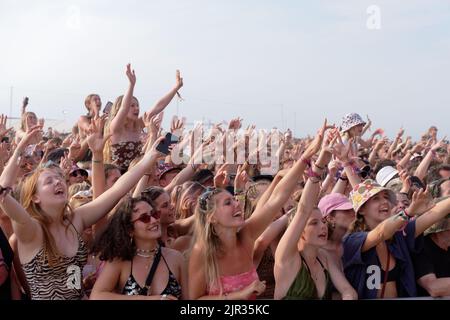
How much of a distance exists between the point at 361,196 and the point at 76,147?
10.1 ft

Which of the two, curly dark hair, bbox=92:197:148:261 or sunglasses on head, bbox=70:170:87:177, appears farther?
sunglasses on head, bbox=70:170:87:177

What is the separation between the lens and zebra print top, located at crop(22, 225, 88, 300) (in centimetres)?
316

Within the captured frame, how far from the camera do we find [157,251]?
3350 mm

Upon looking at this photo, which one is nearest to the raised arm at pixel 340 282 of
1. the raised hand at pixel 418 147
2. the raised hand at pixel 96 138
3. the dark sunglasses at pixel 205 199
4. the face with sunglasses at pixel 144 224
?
the dark sunglasses at pixel 205 199

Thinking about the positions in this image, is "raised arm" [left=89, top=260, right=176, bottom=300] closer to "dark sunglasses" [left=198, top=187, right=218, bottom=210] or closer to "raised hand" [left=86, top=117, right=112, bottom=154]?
"dark sunglasses" [left=198, top=187, right=218, bottom=210]

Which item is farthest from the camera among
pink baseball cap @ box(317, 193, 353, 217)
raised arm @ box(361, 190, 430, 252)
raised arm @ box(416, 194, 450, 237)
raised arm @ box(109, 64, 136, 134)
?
raised arm @ box(109, 64, 136, 134)

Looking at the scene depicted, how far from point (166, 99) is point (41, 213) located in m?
3.06

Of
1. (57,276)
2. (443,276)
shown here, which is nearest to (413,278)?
(443,276)

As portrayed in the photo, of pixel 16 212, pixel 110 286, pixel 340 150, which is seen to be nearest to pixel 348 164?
pixel 340 150

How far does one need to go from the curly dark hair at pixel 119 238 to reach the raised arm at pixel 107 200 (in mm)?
172

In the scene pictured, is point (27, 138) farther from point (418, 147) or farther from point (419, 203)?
point (418, 147)

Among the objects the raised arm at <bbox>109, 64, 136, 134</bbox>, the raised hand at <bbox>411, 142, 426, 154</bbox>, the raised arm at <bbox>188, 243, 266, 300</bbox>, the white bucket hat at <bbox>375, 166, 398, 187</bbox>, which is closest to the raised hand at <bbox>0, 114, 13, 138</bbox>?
the raised arm at <bbox>109, 64, 136, 134</bbox>

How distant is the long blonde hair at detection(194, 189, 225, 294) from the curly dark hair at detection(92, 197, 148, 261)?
39 cm

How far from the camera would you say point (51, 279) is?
3174 millimetres
